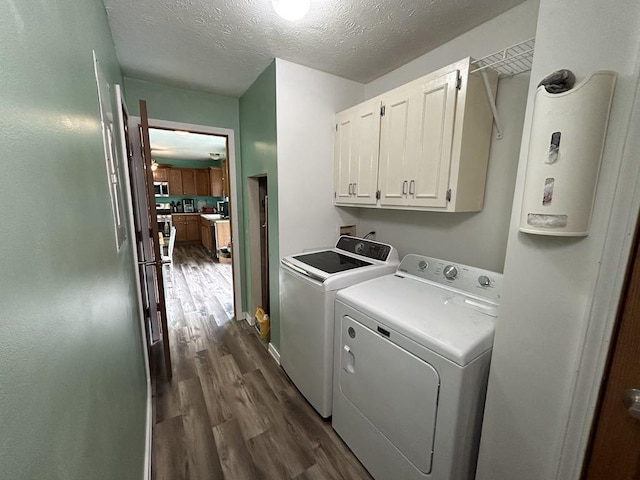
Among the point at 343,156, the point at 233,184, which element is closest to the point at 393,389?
the point at 343,156

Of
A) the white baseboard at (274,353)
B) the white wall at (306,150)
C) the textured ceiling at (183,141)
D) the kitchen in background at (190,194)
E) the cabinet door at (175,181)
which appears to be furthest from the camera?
the cabinet door at (175,181)

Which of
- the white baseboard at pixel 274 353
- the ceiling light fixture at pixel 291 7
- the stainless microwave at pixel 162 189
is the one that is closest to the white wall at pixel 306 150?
the ceiling light fixture at pixel 291 7

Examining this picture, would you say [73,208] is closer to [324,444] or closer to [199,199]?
[324,444]

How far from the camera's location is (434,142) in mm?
1560

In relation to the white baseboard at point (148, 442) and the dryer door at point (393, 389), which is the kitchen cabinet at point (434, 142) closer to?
the dryer door at point (393, 389)

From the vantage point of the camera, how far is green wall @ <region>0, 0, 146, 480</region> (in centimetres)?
35

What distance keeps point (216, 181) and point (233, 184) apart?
5.43 metres

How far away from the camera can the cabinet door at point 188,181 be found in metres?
7.56

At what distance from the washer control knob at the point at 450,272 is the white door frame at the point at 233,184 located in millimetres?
2252

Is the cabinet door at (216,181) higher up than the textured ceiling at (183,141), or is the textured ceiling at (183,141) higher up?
the textured ceiling at (183,141)

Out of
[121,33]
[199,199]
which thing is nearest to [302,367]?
[121,33]

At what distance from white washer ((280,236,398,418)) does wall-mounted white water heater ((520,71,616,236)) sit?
1.08 metres

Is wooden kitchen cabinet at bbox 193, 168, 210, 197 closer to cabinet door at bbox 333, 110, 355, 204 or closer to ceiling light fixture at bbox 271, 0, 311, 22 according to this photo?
cabinet door at bbox 333, 110, 355, 204

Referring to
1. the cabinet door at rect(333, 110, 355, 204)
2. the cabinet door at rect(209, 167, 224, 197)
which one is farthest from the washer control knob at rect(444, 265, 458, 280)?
the cabinet door at rect(209, 167, 224, 197)
